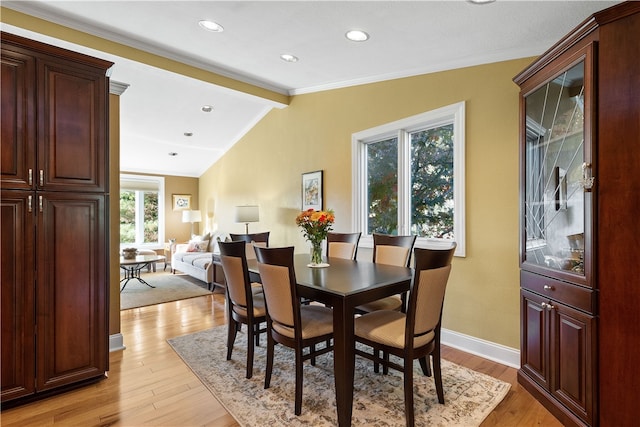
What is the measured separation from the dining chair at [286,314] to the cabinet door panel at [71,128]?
1390 millimetres

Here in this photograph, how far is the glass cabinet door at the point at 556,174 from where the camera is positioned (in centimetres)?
187

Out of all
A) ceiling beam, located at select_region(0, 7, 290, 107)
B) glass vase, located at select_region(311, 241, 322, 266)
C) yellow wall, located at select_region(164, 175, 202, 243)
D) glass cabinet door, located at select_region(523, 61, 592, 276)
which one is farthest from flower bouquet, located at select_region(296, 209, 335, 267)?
yellow wall, located at select_region(164, 175, 202, 243)

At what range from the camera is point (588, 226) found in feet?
5.68

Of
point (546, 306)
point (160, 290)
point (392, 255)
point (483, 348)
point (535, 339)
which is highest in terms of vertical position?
point (392, 255)

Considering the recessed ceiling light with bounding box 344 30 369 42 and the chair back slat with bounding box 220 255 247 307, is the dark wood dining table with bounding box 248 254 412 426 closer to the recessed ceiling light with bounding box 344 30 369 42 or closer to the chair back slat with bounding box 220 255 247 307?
the chair back slat with bounding box 220 255 247 307

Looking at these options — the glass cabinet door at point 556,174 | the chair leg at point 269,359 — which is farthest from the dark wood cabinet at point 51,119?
the glass cabinet door at point 556,174

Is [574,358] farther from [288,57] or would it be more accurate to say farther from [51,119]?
[51,119]

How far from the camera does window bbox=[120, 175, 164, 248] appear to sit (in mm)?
7949

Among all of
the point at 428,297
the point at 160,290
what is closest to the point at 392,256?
the point at 428,297

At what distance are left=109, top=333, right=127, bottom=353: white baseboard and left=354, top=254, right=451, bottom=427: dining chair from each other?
2.35m

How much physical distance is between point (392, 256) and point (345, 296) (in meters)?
1.28

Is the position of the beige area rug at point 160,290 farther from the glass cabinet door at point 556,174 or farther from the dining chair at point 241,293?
the glass cabinet door at point 556,174

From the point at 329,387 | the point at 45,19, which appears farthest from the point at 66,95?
the point at 329,387

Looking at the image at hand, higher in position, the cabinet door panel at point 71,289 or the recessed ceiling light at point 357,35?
the recessed ceiling light at point 357,35
